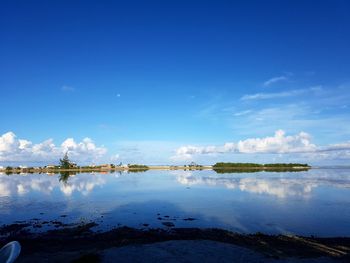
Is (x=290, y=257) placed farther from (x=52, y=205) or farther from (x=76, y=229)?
(x=52, y=205)

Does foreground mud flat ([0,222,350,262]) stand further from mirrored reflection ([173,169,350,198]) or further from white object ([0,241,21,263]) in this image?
mirrored reflection ([173,169,350,198])

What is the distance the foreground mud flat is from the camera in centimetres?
1770

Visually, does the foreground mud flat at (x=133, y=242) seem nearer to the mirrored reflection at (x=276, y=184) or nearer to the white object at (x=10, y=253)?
the white object at (x=10, y=253)

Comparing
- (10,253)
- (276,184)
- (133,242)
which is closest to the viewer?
(10,253)

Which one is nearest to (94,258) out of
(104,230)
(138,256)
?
(138,256)

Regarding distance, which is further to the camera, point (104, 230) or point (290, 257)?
point (104, 230)

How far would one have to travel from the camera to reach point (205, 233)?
23.8 m

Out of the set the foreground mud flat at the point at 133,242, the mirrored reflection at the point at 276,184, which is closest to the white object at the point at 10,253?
the foreground mud flat at the point at 133,242

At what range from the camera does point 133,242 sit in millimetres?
21016

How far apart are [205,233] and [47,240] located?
453 inches

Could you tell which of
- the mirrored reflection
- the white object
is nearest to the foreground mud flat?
the white object

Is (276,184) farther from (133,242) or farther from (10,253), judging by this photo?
(10,253)

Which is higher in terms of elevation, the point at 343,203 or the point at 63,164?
the point at 63,164

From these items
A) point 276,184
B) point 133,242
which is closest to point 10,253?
point 133,242
